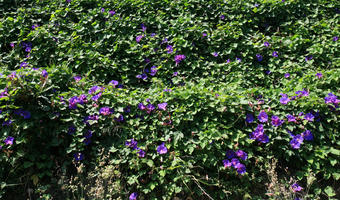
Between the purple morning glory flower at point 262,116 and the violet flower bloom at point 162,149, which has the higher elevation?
the purple morning glory flower at point 262,116

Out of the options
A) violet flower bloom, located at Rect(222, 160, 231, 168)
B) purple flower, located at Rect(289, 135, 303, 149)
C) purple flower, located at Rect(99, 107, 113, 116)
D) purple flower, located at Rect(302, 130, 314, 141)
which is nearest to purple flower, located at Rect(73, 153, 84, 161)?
purple flower, located at Rect(99, 107, 113, 116)

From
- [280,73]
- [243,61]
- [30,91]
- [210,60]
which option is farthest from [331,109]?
[30,91]

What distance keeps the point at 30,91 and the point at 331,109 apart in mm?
2781

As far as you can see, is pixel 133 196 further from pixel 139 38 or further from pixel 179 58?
pixel 139 38

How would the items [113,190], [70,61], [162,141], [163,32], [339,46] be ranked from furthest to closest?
[163,32] → [339,46] → [70,61] → [162,141] → [113,190]

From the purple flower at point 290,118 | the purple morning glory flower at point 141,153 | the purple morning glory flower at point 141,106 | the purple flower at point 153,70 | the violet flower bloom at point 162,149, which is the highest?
the purple morning glory flower at point 141,106

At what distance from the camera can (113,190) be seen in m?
2.18

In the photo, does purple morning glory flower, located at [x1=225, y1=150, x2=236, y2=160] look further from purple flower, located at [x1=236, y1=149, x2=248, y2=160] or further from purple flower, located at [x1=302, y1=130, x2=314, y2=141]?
purple flower, located at [x1=302, y1=130, x2=314, y2=141]

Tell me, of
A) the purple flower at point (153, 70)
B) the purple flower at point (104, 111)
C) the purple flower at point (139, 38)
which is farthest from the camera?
the purple flower at point (139, 38)

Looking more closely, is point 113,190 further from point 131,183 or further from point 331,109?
point 331,109

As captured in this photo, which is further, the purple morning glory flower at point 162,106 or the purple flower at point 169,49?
the purple flower at point 169,49

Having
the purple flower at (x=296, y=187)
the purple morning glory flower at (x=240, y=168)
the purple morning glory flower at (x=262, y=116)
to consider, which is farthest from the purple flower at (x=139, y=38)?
the purple flower at (x=296, y=187)

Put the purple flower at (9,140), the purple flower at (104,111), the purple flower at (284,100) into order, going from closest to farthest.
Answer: the purple flower at (9,140)
the purple flower at (104,111)
the purple flower at (284,100)

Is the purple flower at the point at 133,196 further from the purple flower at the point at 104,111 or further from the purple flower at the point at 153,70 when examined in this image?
the purple flower at the point at 153,70
